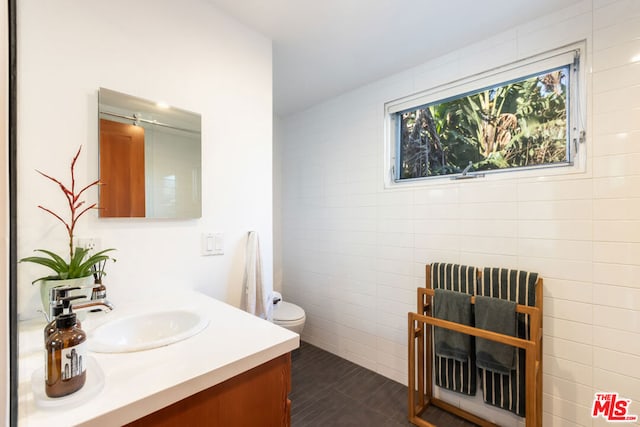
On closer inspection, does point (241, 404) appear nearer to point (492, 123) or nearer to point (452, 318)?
point (452, 318)

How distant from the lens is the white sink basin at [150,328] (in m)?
0.95

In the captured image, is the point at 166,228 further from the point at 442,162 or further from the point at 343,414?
the point at 442,162

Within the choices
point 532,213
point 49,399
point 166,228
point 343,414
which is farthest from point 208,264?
point 532,213

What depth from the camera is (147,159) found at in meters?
1.32

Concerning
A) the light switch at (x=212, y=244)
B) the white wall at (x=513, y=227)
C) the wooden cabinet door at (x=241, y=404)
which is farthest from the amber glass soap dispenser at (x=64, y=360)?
the white wall at (x=513, y=227)

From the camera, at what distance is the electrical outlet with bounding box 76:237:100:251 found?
3.74 ft

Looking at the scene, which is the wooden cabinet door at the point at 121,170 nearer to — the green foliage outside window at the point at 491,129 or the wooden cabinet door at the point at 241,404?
the wooden cabinet door at the point at 241,404

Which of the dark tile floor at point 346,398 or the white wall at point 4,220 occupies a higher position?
the white wall at point 4,220

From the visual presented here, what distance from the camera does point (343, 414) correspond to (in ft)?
5.88

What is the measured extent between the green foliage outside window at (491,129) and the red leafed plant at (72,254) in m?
1.95

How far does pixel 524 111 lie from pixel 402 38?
0.85 m

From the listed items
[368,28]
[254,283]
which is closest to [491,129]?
[368,28]

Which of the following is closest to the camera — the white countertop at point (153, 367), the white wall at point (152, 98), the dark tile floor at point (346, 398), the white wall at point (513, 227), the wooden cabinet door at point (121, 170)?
the white countertop at point (153, 367)

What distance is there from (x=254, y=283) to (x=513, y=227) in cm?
152
